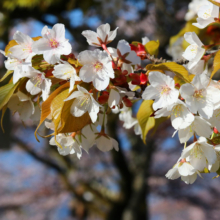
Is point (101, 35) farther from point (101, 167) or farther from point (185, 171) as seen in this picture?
point (101, 167)

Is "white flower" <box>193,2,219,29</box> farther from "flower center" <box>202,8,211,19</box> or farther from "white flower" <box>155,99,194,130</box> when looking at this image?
"white flower" <box>155,99,194,130</box>

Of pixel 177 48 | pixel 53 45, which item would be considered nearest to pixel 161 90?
pixel 53 45

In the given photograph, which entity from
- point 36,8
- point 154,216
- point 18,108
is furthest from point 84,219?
point 18,108

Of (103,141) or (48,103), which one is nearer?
(48,103)

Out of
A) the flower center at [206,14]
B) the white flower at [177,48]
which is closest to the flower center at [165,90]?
the flower center at [206,14]

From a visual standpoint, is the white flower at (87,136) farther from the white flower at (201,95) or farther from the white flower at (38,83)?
the white flower at (201,95)

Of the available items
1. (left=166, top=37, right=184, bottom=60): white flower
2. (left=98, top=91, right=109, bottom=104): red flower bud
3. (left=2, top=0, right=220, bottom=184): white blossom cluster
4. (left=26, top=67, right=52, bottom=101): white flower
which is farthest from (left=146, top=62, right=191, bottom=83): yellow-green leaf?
(left=166, top=37, right=184, bottom=60): white flower
